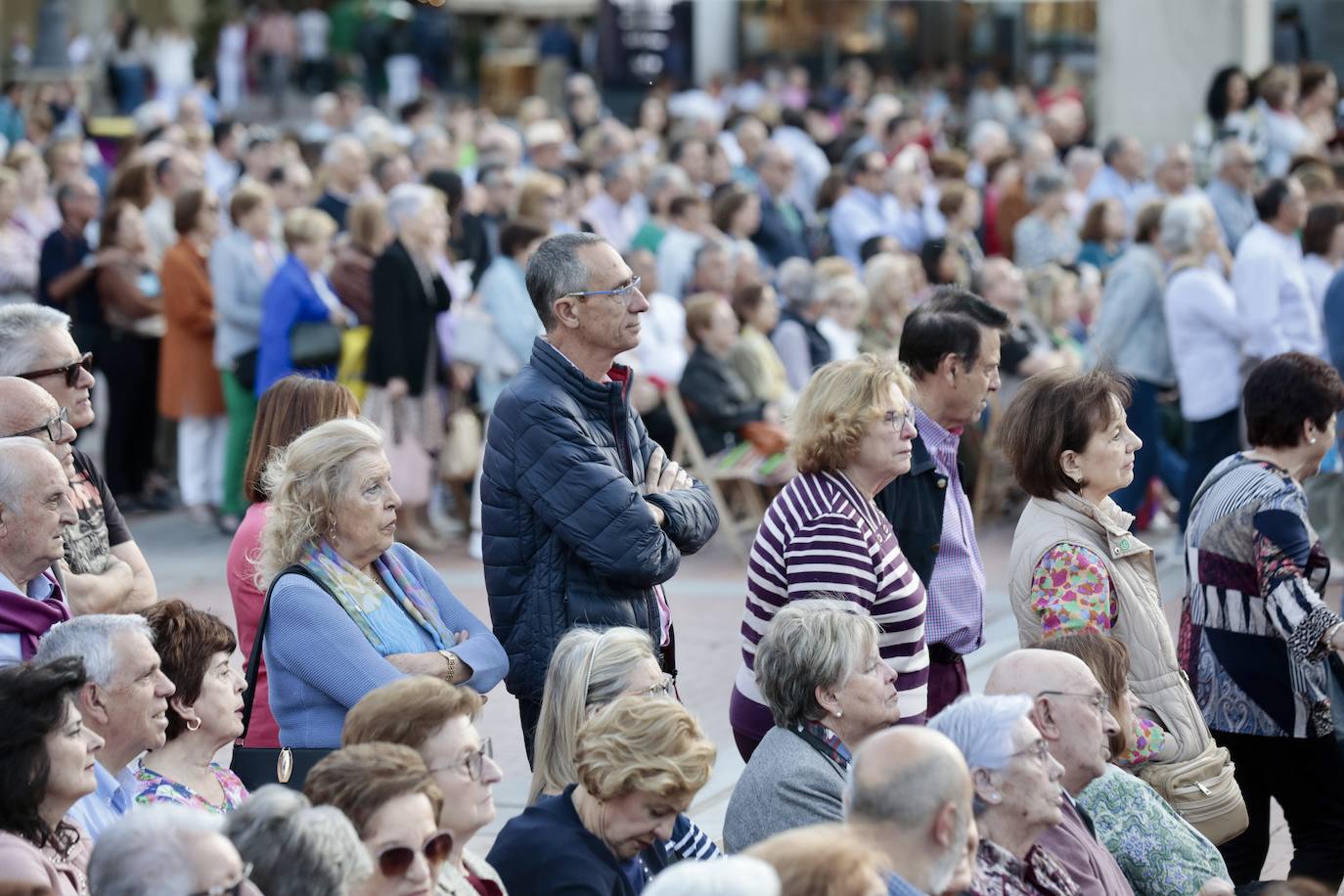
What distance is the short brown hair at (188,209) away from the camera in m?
11.8

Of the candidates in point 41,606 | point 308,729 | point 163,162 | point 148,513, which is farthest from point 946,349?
point 163,162

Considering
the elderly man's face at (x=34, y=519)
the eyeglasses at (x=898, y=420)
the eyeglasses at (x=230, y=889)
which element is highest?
the eyeglasses at (x=898, y=420)

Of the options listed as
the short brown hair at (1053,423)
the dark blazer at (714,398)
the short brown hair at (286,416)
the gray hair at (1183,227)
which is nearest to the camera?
the short brown hair at (1053,423)

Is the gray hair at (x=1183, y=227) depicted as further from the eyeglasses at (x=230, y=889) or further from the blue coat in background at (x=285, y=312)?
the eyeglasses at (x=230, y=889)

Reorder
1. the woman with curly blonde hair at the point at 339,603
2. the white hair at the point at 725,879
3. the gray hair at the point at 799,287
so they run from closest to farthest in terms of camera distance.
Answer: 1. the white hair at the point at 725,879
2. the woman with curly blonde hair at the point at 339,603
3. the gray hair at the point at 799,287

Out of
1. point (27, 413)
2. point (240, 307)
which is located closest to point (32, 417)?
point (27, 413)

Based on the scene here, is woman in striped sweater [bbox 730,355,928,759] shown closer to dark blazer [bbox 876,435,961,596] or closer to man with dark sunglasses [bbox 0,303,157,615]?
dark blazer [bbox 876,435,961,596]

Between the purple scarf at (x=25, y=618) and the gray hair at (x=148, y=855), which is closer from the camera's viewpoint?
the gray hair at (x=148, y=855)

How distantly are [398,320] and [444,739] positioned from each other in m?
6.79

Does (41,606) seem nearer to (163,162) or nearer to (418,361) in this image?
(418,361)

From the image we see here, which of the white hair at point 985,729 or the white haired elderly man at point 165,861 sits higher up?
the white haired elderly man at point 165,861

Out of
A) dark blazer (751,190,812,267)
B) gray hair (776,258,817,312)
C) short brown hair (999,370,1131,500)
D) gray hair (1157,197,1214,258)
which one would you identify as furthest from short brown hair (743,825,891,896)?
dark blazer (751,190,812,267)

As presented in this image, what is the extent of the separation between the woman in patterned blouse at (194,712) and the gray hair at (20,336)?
128cm

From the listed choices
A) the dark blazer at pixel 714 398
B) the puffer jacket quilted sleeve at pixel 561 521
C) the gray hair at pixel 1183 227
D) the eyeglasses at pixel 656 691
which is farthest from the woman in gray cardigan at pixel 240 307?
the eyeglasses at pixel 656 691
